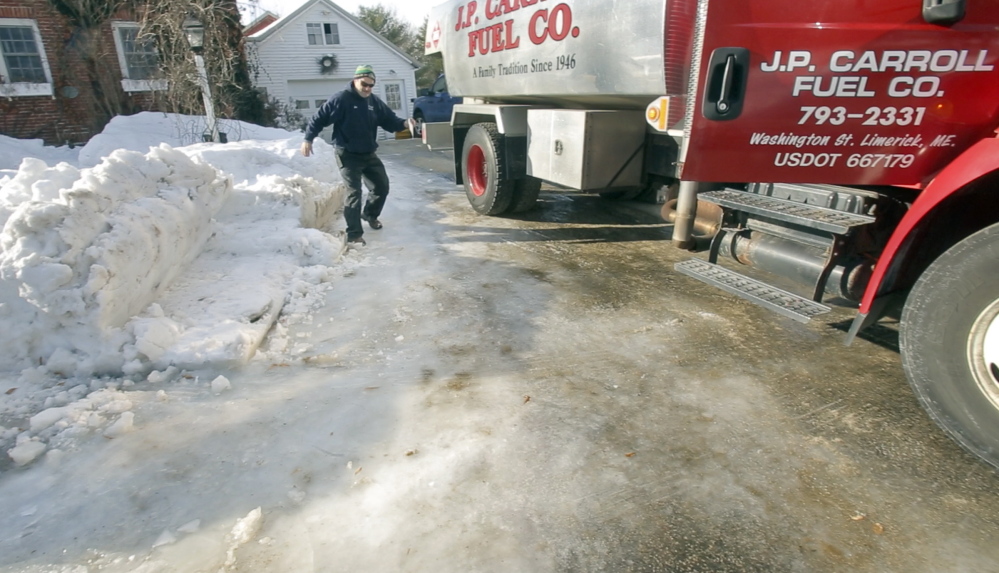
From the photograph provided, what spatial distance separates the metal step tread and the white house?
19486mm

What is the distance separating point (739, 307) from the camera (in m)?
4.21

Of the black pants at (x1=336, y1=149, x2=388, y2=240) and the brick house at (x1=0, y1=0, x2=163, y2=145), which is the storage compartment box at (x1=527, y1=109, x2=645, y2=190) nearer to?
the black pants at (x1=336, y1=149, x2=388, y2=240)

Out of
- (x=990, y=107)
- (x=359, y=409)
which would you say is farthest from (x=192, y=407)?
(x=990, y=107)

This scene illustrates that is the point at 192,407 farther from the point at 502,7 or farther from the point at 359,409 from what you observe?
the point at 502,7

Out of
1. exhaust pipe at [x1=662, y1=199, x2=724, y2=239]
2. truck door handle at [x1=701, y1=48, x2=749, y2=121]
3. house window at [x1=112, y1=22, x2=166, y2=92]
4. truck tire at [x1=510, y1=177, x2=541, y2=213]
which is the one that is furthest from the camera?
house window at [x1=112, y1=22, x2=166, y2=92]

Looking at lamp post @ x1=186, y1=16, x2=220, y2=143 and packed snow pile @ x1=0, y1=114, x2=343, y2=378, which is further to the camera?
lamp post @ x1=186, y1=16, x2=220, y2=143

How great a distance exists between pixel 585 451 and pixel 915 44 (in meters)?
2.44

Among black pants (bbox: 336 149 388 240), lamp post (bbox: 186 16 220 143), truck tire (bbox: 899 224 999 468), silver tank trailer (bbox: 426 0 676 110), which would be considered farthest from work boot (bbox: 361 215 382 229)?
lamp post (bbox: 186 16 220 143)

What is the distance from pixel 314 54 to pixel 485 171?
61.8 feet

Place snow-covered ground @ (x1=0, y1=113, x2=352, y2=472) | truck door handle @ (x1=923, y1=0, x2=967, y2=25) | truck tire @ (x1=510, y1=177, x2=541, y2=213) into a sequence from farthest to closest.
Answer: truck tire @ (x1=510, y1=177, x2=541, y2=213) < snow-covered ground @ (x1=0, y1=113, x2=352, y2=472) < truck door handle @ (x1=923, y1=0, x2=967, y2=25)

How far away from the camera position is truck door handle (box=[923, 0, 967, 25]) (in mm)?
2355

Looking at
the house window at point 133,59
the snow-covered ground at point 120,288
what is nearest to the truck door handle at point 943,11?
the snow-covered ground at point 120,288

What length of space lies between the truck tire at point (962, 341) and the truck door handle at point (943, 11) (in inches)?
37.3

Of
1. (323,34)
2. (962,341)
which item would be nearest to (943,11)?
(962,341)
